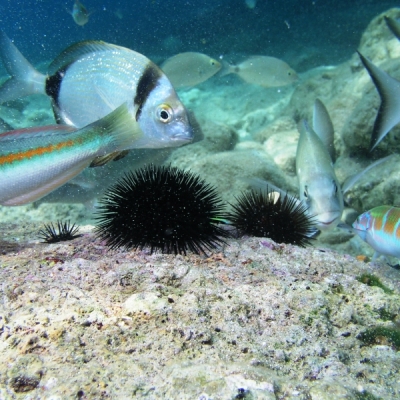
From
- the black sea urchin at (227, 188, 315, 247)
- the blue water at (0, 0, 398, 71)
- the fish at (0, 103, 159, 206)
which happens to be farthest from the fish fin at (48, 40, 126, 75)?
the blue water at (0, 0, 398, 71)

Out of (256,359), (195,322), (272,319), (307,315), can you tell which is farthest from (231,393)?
(307,315)

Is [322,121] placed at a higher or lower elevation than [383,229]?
higher

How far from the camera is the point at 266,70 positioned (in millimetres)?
8695

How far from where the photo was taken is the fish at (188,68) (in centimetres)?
725

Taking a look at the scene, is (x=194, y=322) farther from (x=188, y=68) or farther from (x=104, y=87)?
(x=188, y=68)

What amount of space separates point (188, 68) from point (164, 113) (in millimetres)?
5741

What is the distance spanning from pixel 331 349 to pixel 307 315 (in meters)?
0.20

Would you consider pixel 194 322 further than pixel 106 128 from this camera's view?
No

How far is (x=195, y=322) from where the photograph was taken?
4.97 ft

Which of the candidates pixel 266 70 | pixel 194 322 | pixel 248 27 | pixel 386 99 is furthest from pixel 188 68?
→ pixel 248 27

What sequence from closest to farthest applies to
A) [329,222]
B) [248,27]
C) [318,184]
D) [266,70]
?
[329,222]
[318,184]
[266,70]
[248,27]

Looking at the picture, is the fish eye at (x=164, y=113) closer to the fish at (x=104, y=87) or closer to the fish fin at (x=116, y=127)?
the fish at (x=104, y=87)

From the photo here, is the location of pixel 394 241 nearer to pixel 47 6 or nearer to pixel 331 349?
pixel 331 349

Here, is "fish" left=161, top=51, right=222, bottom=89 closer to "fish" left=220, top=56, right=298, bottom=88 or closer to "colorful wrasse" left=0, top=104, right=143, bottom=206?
"fish" left=220, top=56, right=298, bottom=88
